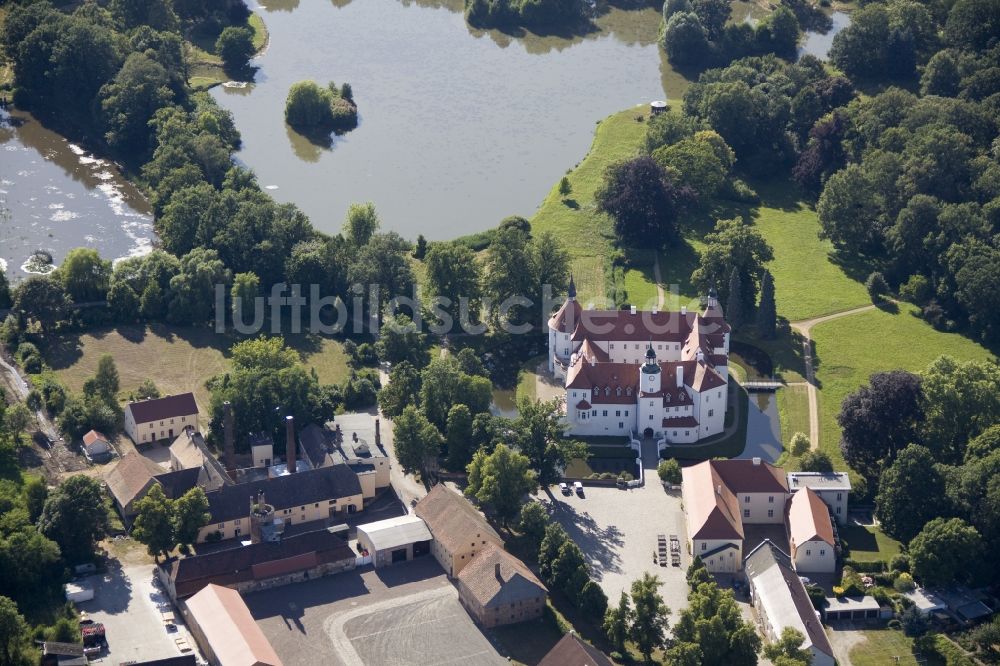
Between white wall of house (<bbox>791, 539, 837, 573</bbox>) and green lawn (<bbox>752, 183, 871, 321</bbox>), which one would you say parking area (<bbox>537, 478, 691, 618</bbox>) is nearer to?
white wall of house (<bbox>791, 539, 837, 573</bbox>)

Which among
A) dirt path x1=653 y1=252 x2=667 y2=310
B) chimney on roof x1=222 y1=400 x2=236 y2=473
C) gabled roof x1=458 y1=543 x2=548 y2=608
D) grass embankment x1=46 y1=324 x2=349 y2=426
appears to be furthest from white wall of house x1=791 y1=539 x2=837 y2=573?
grass embankment x1=46 y1=324 x2=349 y2=426

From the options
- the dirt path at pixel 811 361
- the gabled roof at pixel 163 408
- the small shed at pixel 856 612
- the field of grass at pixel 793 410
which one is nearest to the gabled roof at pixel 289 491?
the gabled roof at pixel 163 408

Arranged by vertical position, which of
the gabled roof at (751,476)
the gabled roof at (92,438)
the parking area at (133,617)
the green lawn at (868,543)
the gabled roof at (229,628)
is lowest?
the parking area at (133,617)

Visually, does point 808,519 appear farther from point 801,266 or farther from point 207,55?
point 207,55

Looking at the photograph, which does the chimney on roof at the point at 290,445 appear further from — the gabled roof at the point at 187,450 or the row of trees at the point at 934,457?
the row of trees at the point at 934,457

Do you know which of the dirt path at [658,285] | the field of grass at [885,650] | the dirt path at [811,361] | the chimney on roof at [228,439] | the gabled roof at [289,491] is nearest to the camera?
the field of grass at [885,650]
